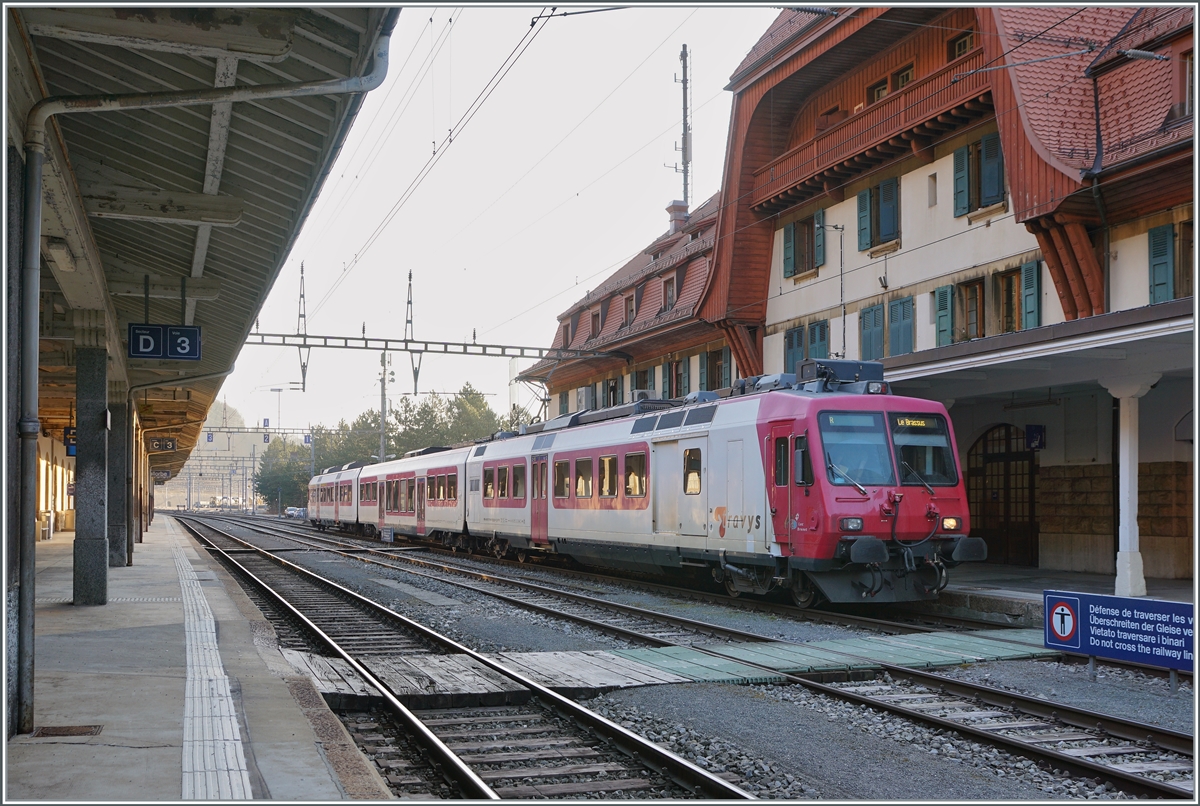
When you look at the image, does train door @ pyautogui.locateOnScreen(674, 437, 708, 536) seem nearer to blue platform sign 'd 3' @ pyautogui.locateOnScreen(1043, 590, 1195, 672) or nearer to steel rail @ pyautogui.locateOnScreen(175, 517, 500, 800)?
steel rail @ pyautogui.locateOnScreen(175, 517, 500, 800)

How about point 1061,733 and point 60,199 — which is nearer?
point 1061,733

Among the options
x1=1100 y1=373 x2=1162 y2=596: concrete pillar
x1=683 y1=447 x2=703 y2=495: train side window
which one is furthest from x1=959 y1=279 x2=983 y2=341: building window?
x1=683 y1=447 x2=703 y2=495: train side window

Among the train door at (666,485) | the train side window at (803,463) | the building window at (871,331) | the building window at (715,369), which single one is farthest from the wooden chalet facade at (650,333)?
the train side window at (803,463)

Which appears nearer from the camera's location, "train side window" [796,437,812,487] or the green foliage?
"train side window" [796,437,812,487]

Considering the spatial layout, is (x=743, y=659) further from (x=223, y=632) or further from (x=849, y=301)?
(x=849, y=301)

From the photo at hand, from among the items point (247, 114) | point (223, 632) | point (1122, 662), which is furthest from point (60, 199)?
point (1122, 662)

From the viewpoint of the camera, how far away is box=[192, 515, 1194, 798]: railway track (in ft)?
22.6

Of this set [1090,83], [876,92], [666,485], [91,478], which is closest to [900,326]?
[876,92]

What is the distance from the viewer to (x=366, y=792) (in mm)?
6062

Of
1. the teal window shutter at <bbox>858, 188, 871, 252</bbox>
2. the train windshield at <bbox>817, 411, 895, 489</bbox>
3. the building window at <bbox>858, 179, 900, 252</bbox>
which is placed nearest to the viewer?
the train windshield at <bbox>817, 411, 895, 489</bbox>

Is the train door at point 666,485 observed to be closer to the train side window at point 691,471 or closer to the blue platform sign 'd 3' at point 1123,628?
the train side window at point 691,471

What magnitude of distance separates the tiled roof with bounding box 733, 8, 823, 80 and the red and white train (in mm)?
10205

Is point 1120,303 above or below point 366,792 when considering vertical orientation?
above

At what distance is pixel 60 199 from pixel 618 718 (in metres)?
6.44
